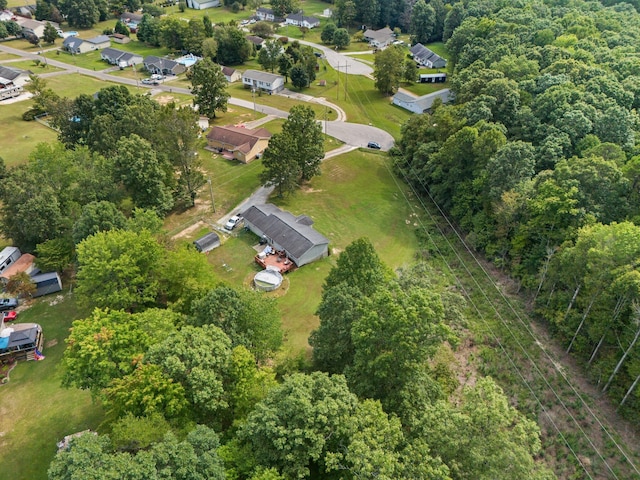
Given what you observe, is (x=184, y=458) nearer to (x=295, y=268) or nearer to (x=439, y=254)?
(x=295, y=268)

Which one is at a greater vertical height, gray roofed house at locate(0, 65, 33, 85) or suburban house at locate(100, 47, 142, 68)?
suburban house at locate(100, 47, 142, 68)

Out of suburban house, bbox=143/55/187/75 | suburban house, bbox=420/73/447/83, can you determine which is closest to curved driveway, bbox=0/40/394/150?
suburban house, bbox=143/55/187/75

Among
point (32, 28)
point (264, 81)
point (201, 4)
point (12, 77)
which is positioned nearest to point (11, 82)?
point (12, 77)

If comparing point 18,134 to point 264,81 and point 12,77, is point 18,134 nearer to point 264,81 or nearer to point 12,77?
point 12,77

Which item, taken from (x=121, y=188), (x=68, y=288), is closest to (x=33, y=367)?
(x=68, y=288)

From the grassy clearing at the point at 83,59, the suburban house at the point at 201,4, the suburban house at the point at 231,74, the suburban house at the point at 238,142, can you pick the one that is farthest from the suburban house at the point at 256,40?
the suburban house at the point at 238,142

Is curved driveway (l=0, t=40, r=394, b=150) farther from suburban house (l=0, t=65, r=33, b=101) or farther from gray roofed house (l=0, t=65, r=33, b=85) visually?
suburban house (l=0, t=65, r=33, b=101)
